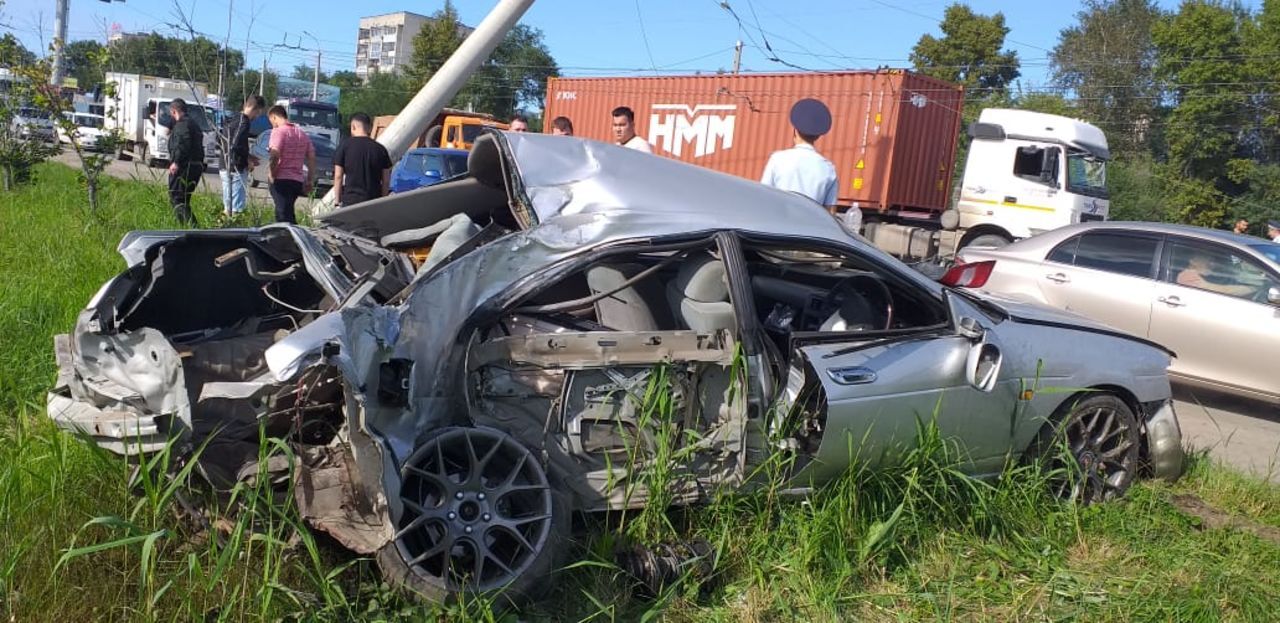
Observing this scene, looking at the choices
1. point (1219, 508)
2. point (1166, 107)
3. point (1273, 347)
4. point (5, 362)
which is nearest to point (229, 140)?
point (5, 362)

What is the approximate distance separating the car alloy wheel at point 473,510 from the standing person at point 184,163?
7073mm

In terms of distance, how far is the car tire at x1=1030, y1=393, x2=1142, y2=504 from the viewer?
4285 millimetres

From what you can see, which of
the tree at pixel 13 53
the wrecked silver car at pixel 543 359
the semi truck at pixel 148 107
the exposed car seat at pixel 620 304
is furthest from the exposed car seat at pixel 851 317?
the semi truck at pixel 148 107

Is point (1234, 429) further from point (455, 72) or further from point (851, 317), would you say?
point (455, 72)

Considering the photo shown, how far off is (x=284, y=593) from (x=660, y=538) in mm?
1322

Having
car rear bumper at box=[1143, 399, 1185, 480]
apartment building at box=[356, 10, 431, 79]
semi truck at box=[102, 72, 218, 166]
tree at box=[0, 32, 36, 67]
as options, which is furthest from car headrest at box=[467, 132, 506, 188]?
apartment building at box=[356, 10, 431, 79]

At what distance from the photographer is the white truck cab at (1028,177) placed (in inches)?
533

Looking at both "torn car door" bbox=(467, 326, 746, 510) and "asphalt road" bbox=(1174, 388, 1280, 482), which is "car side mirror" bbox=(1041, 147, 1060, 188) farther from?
"torn car door" bbox=(467, 326, 746, 510)

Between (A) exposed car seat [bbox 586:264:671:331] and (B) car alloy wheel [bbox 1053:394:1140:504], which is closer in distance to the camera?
(A) exposed car seat [bbox 586:264:671:331]

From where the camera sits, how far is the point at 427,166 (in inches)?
664

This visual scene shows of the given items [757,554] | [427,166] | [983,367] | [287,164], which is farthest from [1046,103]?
[757,554]

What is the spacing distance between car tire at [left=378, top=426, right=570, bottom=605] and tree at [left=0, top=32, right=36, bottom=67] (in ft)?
28.3

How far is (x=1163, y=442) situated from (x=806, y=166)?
2.71 m

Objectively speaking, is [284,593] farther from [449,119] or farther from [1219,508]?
[449,119]
